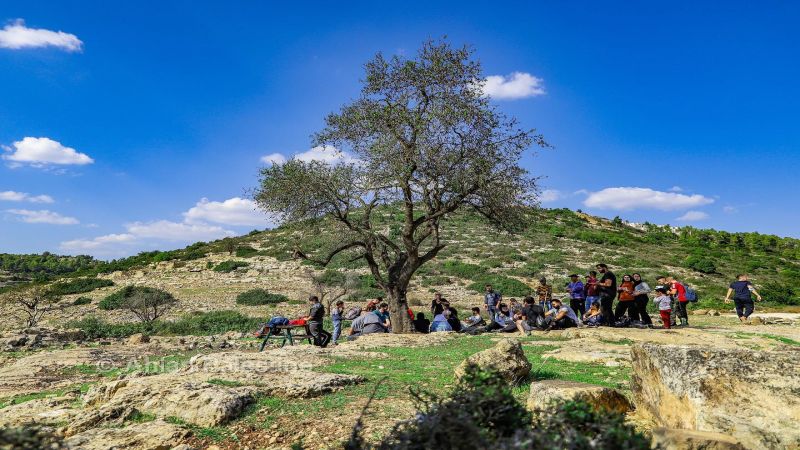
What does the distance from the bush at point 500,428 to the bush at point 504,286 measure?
2930cm

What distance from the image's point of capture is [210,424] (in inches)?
255

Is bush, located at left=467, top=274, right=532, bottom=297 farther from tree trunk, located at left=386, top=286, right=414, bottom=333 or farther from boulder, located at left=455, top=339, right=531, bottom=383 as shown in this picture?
boulder, located at left=455, top=339, right=531, bottom=383

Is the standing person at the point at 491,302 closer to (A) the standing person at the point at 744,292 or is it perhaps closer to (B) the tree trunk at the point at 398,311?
(B) the tree trunk at the point at 398,311

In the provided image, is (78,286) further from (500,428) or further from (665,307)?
(500,428)

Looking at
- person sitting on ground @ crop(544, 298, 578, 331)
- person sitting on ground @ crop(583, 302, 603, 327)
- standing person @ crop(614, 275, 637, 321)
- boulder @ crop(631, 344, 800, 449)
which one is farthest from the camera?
person sitting on ground @ crop(583, 302, 603, 327)

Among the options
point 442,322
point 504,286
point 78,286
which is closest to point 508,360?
point 442,322

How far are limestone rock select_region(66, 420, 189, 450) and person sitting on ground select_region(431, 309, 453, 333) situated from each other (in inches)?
524

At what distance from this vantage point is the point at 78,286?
38250 mm

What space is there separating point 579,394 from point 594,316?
13602mm

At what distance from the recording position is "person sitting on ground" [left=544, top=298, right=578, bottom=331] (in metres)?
18.0

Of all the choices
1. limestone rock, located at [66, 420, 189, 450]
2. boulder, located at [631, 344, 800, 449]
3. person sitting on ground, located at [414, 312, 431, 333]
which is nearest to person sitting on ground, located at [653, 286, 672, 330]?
person sitting on ground, located at [414, 312, 431, 333]

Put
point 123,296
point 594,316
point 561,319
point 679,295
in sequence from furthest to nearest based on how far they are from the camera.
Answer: point 123,296
point 679,295
point 594,316
point 561,319

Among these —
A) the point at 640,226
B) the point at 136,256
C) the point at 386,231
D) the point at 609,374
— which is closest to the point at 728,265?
the point at 640,226

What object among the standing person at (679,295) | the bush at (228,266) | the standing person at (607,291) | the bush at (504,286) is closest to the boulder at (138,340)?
the standing person at (607,291)
